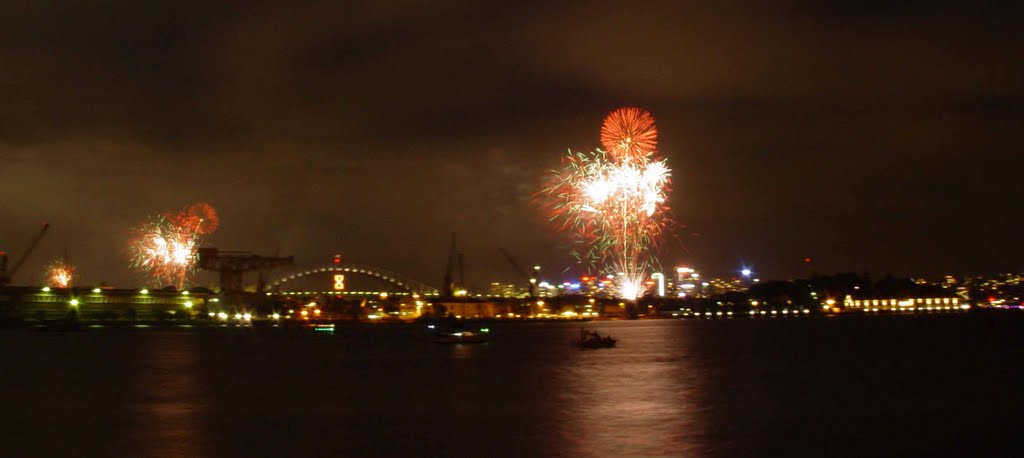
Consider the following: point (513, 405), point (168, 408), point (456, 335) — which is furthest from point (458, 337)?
point (168, 408)

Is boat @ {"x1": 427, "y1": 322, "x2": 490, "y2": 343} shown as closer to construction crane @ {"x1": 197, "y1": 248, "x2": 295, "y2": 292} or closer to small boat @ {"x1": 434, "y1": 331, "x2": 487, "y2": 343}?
small boat @ {"x1": 434, "y1": 331, "x2": 487, "y2": 343}

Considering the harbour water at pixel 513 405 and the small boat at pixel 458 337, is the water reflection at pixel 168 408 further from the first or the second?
the small boat at pixel 458 337

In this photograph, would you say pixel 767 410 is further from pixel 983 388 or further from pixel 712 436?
pixel 983 388

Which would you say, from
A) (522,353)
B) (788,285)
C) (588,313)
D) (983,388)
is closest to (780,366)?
(983,388)

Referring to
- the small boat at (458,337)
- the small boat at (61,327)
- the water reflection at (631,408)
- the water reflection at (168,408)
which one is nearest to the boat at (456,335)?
the small boat at (458,337)

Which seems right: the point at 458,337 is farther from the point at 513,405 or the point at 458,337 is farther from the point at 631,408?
the point at 631,408

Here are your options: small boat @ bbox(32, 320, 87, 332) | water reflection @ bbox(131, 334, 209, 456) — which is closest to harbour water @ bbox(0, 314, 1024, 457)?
water reflection @ bbox(131, 334, 209, 456)
